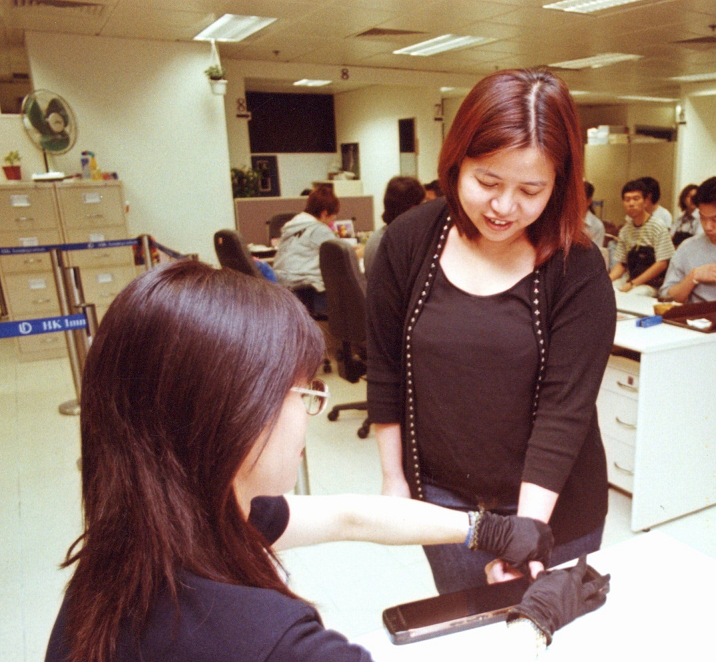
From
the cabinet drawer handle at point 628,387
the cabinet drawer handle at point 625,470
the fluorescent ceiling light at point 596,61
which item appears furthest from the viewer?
the fluorescent ceiling light at point 596,61

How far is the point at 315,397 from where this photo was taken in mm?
711

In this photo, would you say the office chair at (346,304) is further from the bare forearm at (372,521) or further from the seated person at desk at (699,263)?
the bare forearm at (372,521)

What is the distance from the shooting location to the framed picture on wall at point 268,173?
7906 mm

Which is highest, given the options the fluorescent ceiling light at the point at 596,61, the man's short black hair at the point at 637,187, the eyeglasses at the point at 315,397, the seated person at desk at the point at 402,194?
the fluorescent ceiling light at the point at 596,61

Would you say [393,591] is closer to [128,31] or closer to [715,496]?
[715,496]

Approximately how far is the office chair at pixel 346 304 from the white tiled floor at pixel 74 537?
332 mm

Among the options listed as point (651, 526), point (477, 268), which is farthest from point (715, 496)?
point (477, 268)

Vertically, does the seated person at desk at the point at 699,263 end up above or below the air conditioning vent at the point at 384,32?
below

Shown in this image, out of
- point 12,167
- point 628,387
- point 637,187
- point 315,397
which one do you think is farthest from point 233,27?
point 315,397

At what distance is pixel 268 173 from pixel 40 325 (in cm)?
595

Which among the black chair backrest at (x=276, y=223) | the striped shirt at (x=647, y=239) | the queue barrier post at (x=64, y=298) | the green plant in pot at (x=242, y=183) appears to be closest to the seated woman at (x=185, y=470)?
the queue barrier post at (x=64, y=298)

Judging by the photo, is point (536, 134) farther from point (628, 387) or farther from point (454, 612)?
point (628, 387)

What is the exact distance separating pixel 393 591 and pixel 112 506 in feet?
5.26

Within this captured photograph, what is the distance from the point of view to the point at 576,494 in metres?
0.99
